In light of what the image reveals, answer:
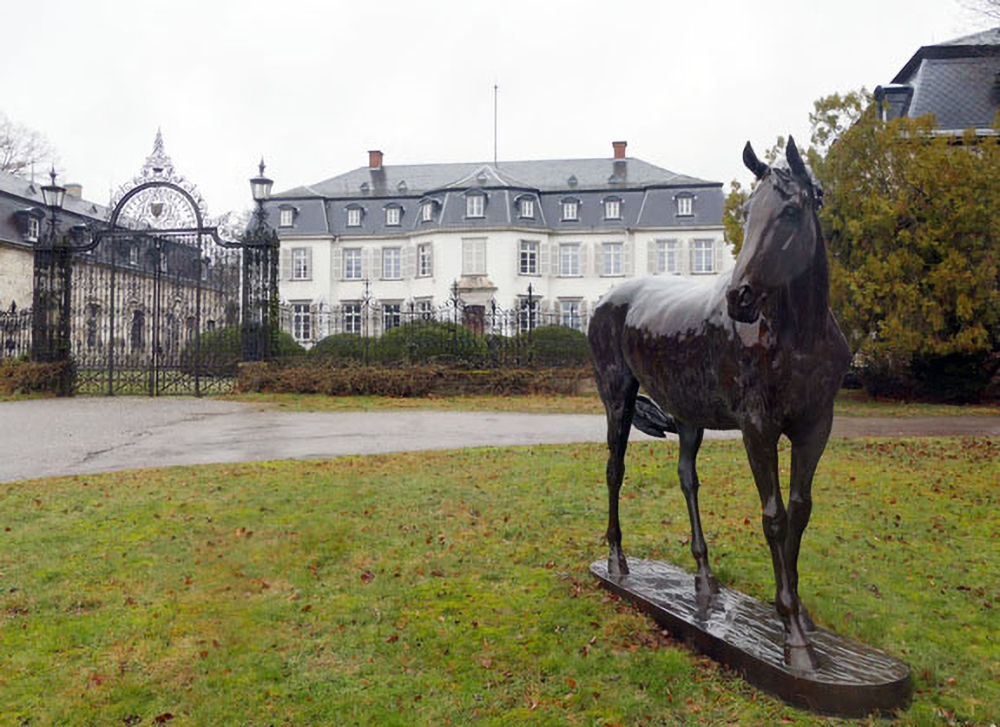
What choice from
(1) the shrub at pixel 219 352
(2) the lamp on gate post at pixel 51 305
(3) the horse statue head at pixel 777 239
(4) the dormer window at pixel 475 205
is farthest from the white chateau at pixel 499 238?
(3) the horse statue head at pixel 777 239

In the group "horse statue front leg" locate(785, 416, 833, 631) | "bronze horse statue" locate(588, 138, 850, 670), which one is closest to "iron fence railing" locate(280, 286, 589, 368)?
"bronze horse statue" locate(588, 138, 850, 670)

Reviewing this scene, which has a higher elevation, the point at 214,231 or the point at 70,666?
the point at 214,231

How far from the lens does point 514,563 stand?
4.82 meters

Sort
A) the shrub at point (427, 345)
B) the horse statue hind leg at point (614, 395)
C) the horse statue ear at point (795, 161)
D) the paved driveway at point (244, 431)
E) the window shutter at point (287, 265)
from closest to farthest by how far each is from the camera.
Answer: the horse statue ear at point (795, 161) < the horse statue hind leg at point (614, 395) < the paved driveway at point (244, 431) < the shrub at point (427, 345) < the window shutter at point (287, 265)

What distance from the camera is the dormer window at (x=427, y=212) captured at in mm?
41719

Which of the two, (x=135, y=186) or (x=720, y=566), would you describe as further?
(x=135, y=186)

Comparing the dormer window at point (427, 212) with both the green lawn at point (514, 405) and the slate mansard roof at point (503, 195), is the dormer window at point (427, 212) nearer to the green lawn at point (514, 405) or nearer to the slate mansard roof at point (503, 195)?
the slate mansard roof at point (503, 195)

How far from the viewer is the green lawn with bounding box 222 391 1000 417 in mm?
15547

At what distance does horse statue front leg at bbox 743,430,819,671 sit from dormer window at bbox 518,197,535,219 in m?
39.0

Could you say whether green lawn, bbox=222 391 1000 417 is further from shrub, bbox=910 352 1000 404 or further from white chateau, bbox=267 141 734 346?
A: white chateau, bbox=267 141 734 346

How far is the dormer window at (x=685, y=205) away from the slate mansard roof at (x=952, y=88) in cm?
1628

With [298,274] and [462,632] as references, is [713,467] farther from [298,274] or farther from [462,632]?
[298,274]

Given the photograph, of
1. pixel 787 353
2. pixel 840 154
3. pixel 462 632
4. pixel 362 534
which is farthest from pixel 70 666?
pixel 840 154

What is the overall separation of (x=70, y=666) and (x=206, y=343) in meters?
17.7
